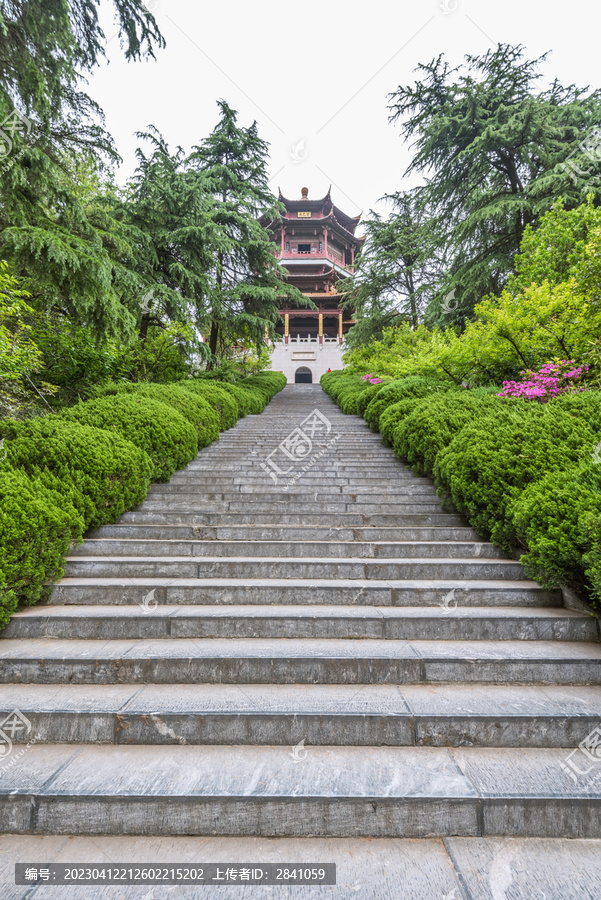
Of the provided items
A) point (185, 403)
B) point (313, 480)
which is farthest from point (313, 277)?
point (313, 480)

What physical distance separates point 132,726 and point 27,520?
1842 millimetres

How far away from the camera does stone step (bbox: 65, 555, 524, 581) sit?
377 cm

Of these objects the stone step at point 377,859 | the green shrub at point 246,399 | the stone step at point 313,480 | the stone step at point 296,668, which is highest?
the green shrub at point 246,399

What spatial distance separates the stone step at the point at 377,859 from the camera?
1575mm

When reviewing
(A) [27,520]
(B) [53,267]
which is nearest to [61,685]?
(A) [27,520]

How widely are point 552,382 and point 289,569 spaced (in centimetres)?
542

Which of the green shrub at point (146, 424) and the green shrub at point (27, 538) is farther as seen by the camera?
the green shrub at point (146, 424)

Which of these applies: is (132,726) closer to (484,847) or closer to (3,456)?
(484,847)

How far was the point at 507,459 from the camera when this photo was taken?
408 centimetres

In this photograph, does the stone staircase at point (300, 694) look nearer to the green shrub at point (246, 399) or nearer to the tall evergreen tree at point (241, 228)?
the green shrub at point (246, 399)

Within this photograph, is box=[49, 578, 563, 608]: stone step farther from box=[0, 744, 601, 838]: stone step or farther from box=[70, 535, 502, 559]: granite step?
box=[0, 744, 601, 838]: stone step

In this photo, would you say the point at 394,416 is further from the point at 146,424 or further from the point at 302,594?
the point at 302,594

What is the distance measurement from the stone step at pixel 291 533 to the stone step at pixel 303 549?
32cm

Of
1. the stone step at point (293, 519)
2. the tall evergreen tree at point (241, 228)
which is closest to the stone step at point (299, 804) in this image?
the stone step at point (293, 519)
